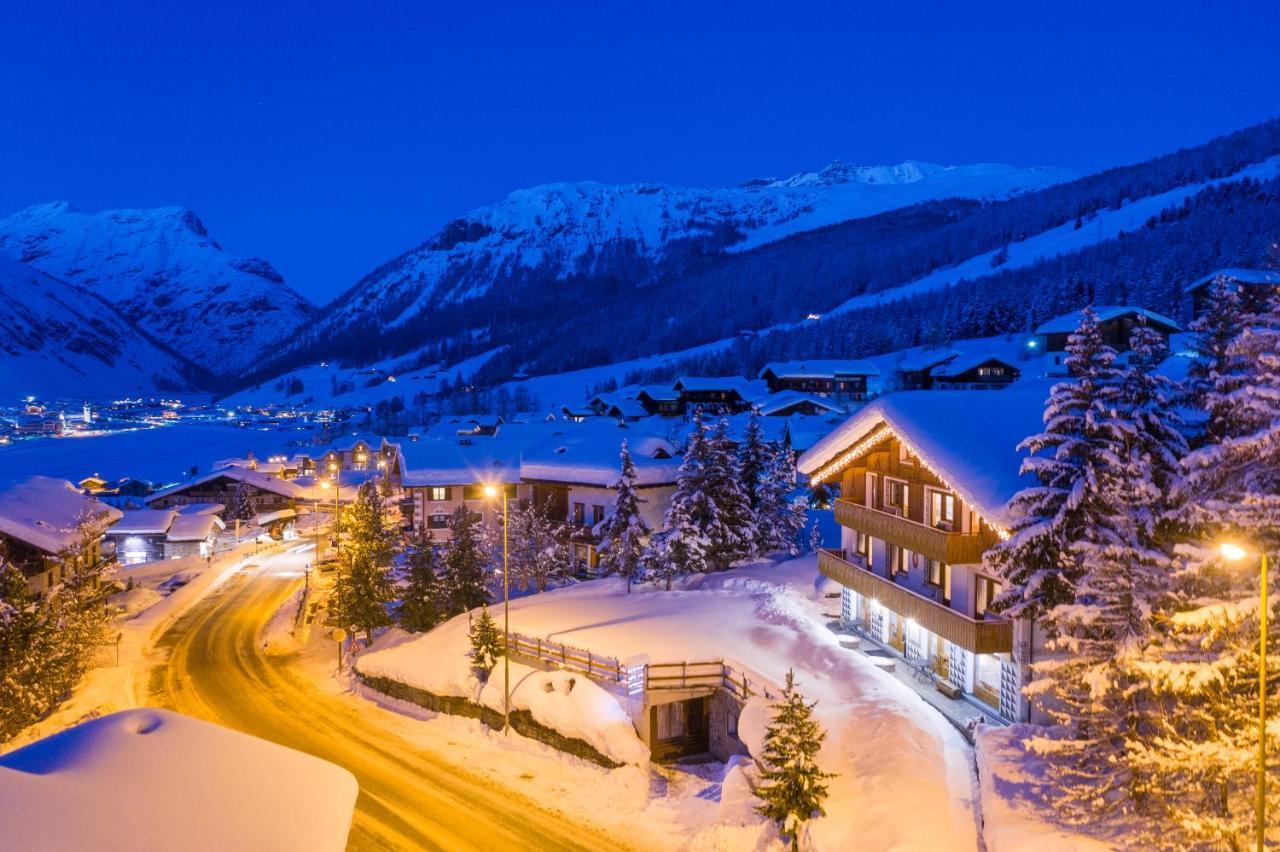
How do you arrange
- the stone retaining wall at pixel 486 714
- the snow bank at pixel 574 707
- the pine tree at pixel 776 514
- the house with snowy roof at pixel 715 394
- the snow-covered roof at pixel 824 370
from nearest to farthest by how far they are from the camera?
the snow bank at pixel 574 707 < the stone retaining wall at pixel 486 714 < the pine tree at pixel 776 514 < the snow-covered roof at pixel 824 370 < the house with snowy roof at pixel 715 394

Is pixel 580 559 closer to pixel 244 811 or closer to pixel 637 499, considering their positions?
pixel 637 499

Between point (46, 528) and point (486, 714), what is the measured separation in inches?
1092

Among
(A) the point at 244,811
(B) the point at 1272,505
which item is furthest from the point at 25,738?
(B) the point at 1272,505

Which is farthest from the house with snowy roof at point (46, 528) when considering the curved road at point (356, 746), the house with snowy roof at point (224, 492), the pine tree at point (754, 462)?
the house with snowy roof at point (224, 492)

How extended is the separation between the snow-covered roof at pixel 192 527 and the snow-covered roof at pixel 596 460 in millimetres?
32176

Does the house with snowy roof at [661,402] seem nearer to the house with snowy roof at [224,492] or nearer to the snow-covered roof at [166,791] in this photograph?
the house with snowy roof at [224,492]

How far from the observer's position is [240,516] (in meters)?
82.8

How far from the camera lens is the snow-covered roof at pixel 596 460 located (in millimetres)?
53875

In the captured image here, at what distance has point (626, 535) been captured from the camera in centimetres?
4200

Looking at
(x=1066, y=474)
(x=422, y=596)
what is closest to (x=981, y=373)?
(x=422, y=596)

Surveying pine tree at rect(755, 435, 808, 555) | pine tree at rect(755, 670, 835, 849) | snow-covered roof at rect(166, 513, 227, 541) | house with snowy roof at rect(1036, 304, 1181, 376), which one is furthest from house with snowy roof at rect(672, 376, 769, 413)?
pine tree at rect(755, 670, 835, 849)

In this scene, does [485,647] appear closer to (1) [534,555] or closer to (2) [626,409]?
(1) [534,555]

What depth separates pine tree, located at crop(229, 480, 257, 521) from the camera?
8262 cm

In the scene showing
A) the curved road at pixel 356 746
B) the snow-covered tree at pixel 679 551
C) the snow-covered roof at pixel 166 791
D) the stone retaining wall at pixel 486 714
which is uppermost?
the snow-covered roof at pixel 166 791
